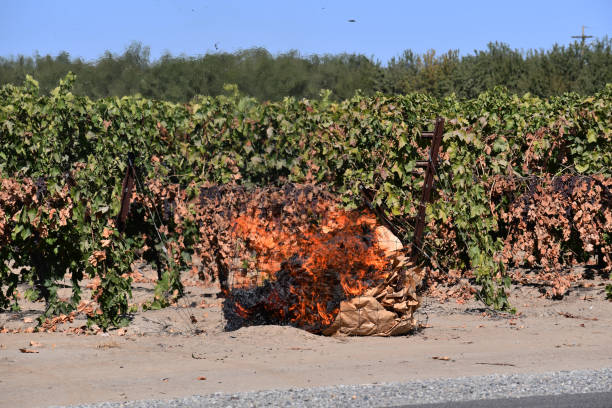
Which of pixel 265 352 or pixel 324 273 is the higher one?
pixel 324 273

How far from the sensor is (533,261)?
9.88m

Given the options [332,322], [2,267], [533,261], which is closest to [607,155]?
[533,261]

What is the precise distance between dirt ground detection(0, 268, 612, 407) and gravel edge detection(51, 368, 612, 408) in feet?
0.83

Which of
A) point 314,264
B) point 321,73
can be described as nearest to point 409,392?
point 314,264

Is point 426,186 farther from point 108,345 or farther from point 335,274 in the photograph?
point 108,345

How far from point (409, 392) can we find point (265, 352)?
2100 mm

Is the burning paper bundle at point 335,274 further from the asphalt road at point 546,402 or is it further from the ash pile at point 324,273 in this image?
the asphalt road at point 546,402

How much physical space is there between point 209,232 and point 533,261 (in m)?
4.19

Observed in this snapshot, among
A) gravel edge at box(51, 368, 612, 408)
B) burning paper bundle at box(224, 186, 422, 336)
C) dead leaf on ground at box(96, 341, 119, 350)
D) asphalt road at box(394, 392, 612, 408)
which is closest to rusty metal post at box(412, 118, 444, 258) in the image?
burning paper bundle at box(224, 186, 422, 336)

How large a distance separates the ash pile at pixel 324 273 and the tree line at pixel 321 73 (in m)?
20.0

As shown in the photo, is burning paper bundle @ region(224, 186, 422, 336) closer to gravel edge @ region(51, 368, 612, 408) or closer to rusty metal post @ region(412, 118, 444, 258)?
rusty metal post @ region(412, 118, 444, 258)

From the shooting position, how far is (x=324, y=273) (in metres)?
7.87

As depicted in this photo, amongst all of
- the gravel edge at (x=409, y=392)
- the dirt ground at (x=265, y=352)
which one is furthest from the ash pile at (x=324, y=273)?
the gravel edge at (x=409, y=392)

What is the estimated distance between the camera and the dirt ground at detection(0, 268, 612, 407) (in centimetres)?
595
